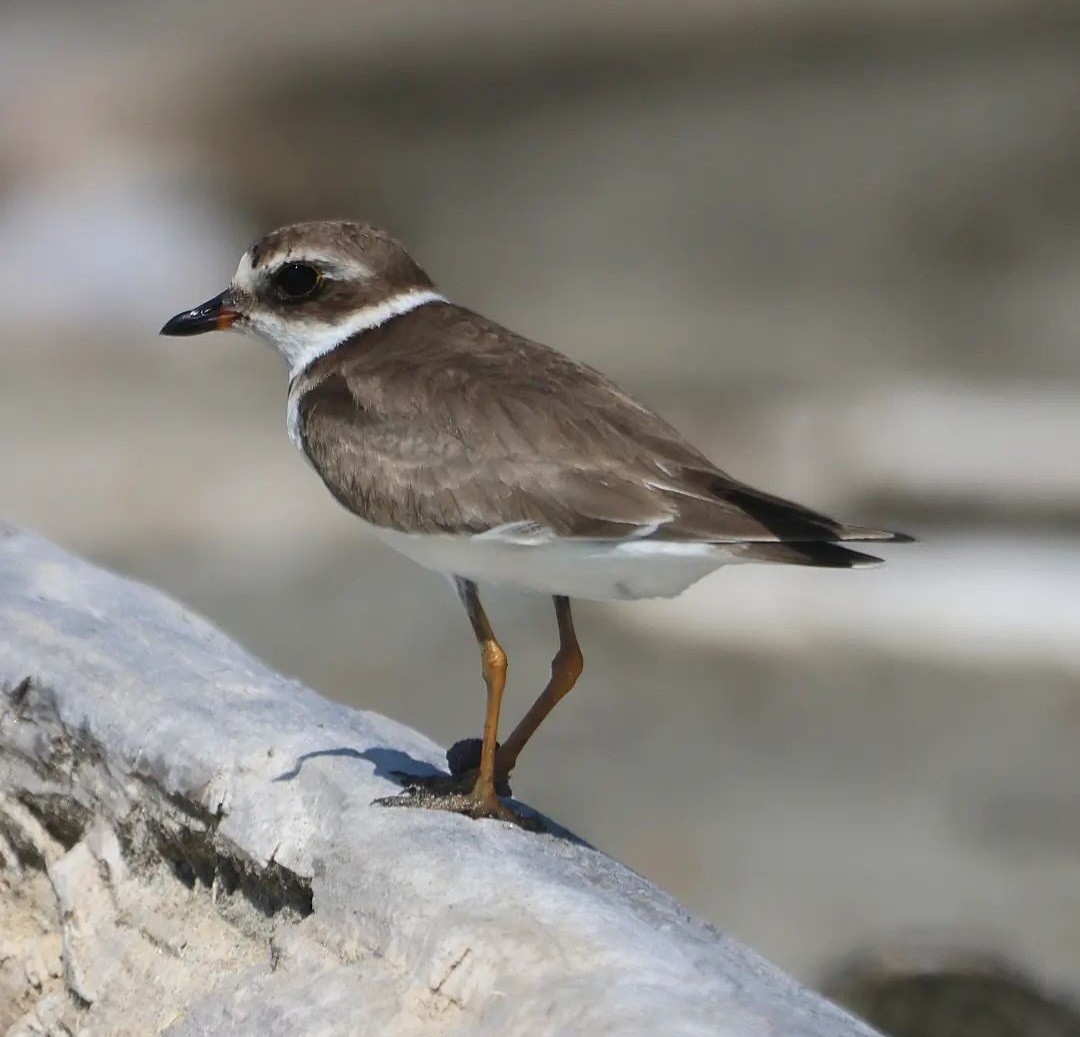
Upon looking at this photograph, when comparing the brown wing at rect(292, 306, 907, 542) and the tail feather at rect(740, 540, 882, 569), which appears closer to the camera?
the tail feather at rect(740, 540, 882, 569)

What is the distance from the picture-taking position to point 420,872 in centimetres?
366

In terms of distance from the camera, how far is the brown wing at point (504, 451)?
12.9 feet

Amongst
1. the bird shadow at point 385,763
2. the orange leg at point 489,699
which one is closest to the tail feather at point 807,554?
the orange leg at point 489,699

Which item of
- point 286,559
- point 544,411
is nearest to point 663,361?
point 286,559

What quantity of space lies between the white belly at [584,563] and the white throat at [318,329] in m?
0.78

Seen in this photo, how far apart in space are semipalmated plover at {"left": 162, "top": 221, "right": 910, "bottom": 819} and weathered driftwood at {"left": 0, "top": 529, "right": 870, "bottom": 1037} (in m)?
0.40

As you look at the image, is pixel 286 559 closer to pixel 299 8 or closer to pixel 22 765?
pixel 299 8

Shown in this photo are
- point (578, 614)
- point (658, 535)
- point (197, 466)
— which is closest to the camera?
point (658, 535)

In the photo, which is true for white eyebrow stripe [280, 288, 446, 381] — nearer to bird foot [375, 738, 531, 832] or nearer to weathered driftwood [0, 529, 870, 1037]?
weathered driftwood [0, 529, 870, 1037]

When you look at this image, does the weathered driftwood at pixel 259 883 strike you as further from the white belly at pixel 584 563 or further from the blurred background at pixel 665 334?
the blurred background at pixel 665 334

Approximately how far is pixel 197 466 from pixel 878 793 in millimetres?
5969

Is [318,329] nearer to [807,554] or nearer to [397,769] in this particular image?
[397,769]

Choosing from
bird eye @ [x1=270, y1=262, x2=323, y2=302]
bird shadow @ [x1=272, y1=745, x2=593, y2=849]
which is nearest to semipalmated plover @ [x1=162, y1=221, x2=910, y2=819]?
bird eye @ [x1=270, y1=262, x2=323, y2=302]

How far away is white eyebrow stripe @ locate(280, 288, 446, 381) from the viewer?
4723 mm
